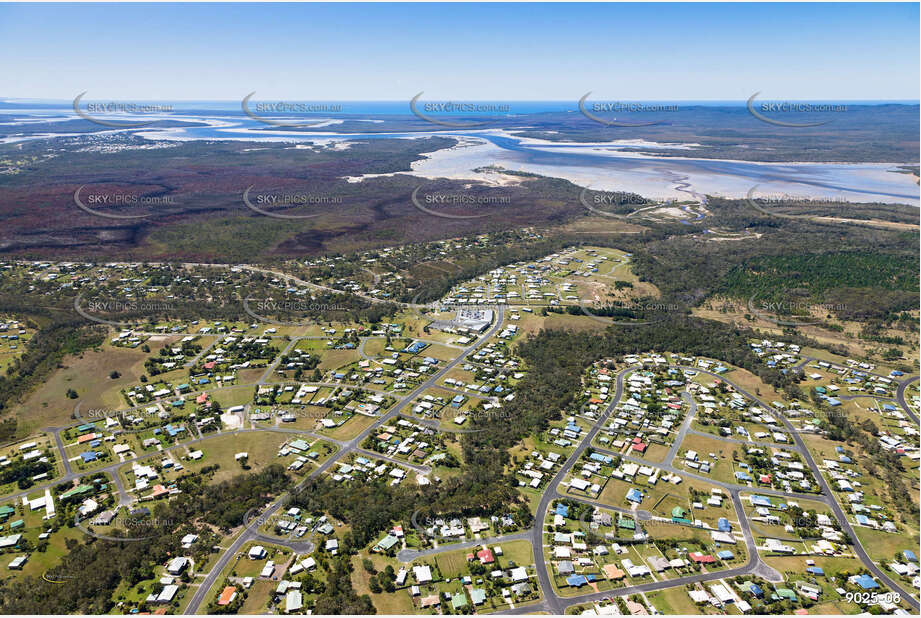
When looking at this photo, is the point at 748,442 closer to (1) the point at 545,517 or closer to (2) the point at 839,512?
(2) the point at 839,512

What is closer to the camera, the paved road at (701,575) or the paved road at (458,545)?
the paved road at (701,575)

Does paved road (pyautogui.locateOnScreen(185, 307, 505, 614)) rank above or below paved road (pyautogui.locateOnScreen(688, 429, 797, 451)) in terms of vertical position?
below

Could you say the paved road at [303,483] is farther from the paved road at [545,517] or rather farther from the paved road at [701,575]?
the paved road at [701,575]

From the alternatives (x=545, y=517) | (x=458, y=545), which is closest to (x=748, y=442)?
(x=545, y=517)

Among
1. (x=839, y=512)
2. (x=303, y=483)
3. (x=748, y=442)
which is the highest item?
(x=748, y=442)

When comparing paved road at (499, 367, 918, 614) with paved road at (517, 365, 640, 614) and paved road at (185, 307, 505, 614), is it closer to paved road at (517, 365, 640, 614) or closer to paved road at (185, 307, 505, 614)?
paved road at (517, 365, 640, 614)

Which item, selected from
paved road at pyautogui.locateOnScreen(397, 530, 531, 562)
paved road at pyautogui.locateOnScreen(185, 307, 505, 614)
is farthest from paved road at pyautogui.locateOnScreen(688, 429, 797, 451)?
paved road at pyautogui.locateOnScreen(185, 307, 505, 614)

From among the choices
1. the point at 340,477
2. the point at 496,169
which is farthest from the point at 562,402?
the point at 496,169

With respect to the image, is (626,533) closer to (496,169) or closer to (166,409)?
(166,409)

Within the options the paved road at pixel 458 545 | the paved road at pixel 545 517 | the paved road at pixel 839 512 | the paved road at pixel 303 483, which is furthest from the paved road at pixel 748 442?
the paved road at pixel 303 483
